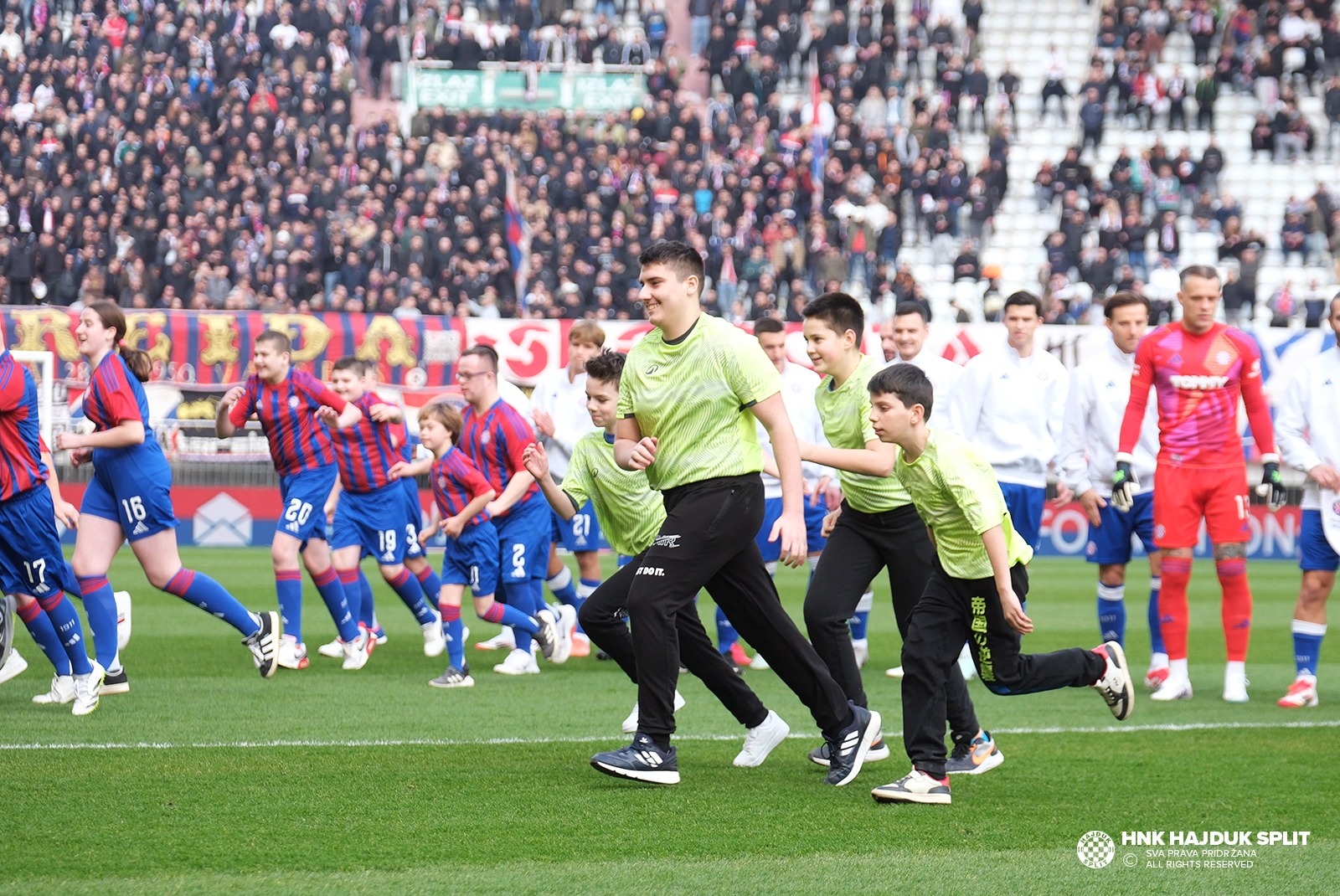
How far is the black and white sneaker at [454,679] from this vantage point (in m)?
8.05

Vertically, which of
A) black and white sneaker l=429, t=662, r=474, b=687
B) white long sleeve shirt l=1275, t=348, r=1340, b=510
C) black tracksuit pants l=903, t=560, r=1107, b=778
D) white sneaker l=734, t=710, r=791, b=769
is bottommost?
black and white sneaker l=429, t=662, r=474, b=687

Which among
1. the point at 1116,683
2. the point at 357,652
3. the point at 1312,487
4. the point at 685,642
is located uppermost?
the point at 1312,487

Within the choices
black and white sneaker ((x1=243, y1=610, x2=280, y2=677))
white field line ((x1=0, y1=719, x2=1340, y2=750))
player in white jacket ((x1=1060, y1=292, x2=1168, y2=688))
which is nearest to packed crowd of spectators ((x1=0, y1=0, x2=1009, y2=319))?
black and white sneaker ((x1=243, y1=610, x2=280, y2=677))

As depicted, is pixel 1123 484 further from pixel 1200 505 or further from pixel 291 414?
pixel 291 414

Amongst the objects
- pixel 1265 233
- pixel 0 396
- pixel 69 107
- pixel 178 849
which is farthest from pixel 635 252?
pixel 178 849

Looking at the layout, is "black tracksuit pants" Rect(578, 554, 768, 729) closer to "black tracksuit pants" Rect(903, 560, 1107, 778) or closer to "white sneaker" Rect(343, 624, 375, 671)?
"black tracksuit pants" Rect(903, 560, 1107, 778)

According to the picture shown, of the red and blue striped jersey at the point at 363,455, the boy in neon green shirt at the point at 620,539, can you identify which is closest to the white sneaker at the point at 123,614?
the red and blue striped jersey at the point at 363,455

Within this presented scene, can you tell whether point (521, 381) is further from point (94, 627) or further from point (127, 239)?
→ point (94, 627)

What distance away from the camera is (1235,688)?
787 cm

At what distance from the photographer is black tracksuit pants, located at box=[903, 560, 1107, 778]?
5.05 metres

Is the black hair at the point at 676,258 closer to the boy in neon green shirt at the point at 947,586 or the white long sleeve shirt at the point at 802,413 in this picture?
the boy in neon green shirt at the point at 947,586

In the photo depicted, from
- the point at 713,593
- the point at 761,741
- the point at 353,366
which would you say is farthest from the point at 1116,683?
the point at 353,366

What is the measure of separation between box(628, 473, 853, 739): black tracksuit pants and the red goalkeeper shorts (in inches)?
122

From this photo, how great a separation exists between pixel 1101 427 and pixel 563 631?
134 inches
